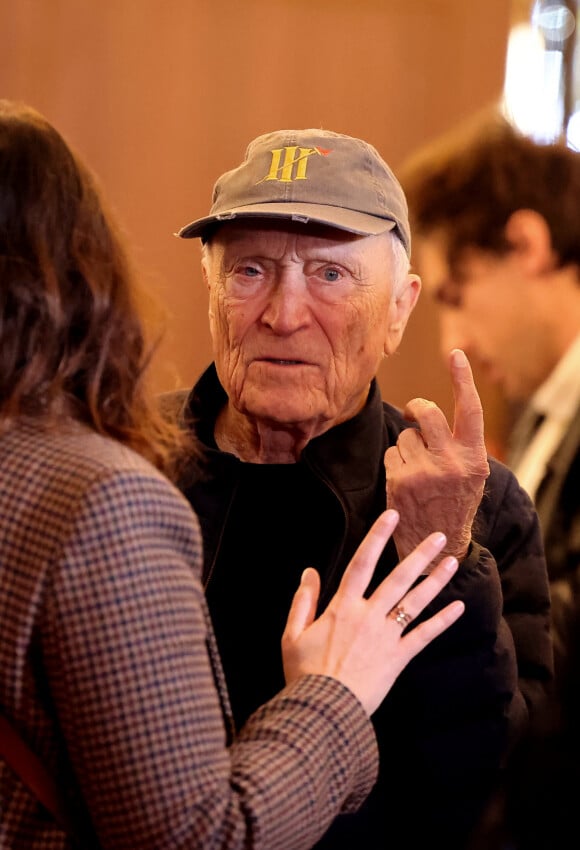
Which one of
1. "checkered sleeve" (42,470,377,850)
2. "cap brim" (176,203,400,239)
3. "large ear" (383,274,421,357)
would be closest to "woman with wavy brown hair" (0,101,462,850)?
"checkered sleeve" (42,470,377,850)

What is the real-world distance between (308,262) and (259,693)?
73 centimetres

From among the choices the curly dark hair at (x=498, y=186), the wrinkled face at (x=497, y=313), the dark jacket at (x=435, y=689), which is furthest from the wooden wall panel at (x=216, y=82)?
the dark jacket at (x=435, y=689)

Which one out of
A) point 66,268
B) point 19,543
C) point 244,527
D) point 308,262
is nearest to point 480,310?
point 308,262

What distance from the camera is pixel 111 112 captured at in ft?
12.1

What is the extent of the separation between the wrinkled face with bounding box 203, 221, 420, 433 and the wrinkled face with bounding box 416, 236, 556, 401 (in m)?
0.63

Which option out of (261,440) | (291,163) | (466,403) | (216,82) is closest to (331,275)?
(291,163)

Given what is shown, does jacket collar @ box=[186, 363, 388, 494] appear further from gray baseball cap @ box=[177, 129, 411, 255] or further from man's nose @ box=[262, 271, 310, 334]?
gray baseball cap @ box=[177, 129, 411, 255]

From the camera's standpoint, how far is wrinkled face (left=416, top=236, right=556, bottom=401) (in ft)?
7.97

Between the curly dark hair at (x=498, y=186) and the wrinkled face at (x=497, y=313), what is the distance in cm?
5

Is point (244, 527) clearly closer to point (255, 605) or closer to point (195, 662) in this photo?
point (255, 605)

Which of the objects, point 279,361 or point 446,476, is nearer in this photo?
point 446,476

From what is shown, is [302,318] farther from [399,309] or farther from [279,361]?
[399,309]

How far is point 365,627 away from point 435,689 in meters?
0.32

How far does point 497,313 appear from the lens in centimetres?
247
